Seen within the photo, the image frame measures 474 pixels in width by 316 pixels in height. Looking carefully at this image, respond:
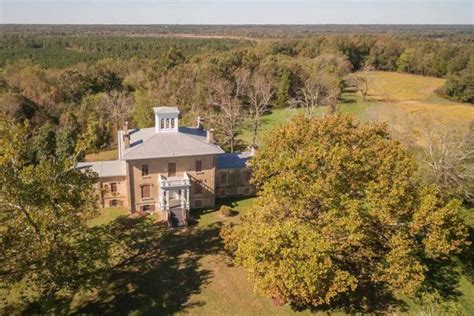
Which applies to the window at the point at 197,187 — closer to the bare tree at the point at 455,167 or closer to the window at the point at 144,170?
the window at the point at 144,170

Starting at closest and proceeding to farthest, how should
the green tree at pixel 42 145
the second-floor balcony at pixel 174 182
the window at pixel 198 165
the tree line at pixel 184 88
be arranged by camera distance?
the second-floor balcony at pixel 174 182 → the window at pixel 198 165 → the green tree at pixel 42 145 → the tree line at pixel 184 88

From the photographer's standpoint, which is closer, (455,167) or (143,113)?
(455,167)

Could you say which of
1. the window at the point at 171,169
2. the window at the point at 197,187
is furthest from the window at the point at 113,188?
the window at the point at 197,187

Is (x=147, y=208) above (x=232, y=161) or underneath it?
underneath

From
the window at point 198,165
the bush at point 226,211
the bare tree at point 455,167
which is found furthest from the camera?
the window at point 198,165

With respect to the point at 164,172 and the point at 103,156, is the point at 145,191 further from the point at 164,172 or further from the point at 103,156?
the point at 103,156

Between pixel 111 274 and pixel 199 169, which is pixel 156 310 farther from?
pixel 199 169

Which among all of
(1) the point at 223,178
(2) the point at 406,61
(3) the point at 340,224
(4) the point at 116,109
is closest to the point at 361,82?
(2) the point at 406,61
